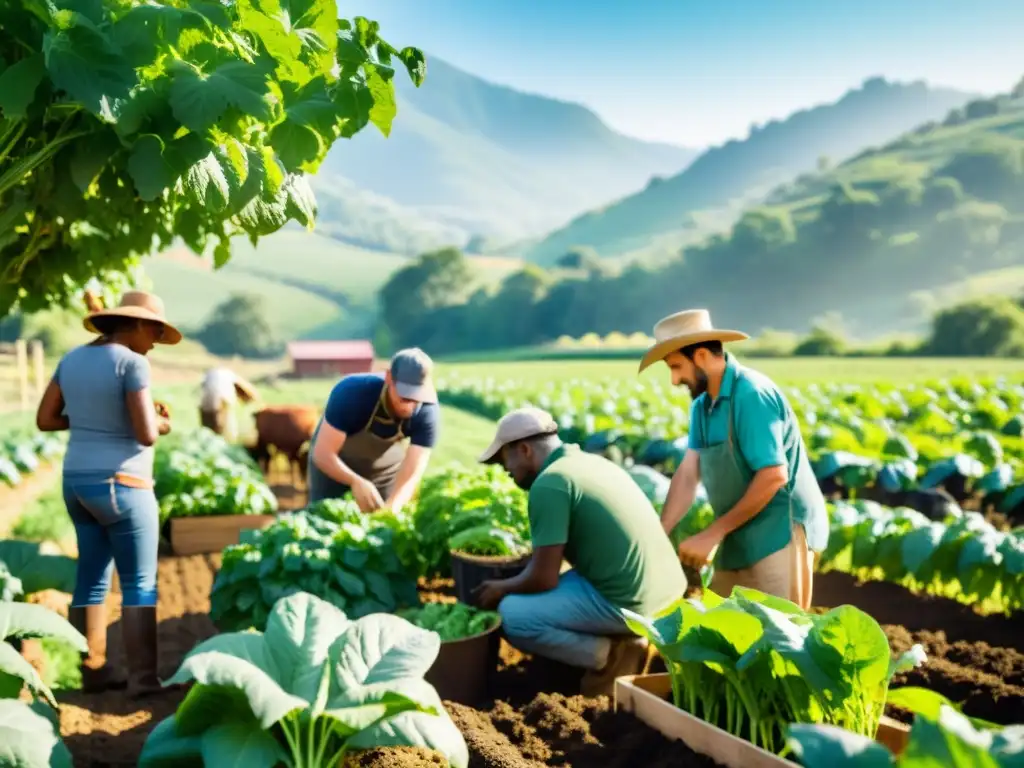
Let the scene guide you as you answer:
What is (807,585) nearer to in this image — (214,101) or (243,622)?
(243,622)

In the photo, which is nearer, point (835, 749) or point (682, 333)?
point (835, 749)

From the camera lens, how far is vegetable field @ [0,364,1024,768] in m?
2.60

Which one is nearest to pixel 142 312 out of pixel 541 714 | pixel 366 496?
pixel 366 496

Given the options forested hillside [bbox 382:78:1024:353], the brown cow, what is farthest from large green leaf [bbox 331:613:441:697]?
forested hillside [bbox 382:78:1024:353]

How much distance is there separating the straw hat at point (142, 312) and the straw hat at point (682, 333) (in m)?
2.24

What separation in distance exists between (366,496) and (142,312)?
5.63 ft

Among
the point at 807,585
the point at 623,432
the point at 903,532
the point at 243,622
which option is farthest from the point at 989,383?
the point at 243,622

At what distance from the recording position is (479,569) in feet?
15.1

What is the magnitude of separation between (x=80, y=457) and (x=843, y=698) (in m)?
3.36

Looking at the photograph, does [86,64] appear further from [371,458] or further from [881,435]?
[881,435]

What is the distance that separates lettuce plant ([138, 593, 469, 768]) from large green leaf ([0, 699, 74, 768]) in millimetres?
237

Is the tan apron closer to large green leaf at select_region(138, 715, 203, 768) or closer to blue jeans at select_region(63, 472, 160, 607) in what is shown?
blue jeans at select_region(63, 472, 160, 607)

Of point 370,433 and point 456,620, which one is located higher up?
point 370,433

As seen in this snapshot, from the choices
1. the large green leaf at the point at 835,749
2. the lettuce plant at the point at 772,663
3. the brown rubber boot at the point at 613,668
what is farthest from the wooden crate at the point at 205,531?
the large green leaf at the point at 835,749
